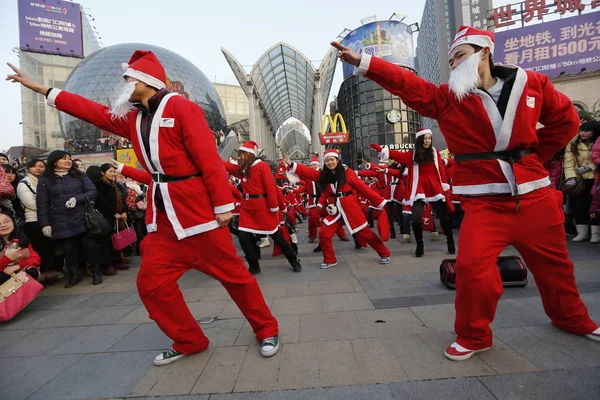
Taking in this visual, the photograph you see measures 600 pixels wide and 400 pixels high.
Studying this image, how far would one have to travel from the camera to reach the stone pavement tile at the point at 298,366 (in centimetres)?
196

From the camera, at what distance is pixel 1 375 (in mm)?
2361

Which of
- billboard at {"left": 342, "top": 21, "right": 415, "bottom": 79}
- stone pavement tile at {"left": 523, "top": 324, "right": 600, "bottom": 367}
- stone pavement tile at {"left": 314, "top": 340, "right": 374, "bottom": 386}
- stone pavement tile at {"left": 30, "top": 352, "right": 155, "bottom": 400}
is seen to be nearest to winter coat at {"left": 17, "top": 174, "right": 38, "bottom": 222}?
stone pavement tile at {"left": 30, "top": 352, "right": 155, "bottom": 400}

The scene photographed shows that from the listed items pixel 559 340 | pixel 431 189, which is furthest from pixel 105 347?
pixel 431 189

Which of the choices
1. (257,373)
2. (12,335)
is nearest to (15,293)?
(12,335)

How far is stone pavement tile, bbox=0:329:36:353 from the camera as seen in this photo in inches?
117

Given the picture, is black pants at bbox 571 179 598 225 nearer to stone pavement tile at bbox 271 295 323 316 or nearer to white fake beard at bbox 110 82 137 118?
stone pavement tile at bbox 271 295 323 316

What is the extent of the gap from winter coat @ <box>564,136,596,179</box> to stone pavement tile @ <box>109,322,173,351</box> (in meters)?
6.42

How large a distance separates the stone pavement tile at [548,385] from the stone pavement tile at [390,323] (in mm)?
744

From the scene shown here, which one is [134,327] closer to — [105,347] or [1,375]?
[105,347]

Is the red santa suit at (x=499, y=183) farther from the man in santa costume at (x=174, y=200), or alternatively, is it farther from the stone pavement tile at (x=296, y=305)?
the stone pavement tile at (x=296, y=305)

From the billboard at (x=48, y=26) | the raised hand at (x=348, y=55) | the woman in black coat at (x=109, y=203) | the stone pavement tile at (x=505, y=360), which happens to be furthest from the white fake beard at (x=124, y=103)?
the billboard at (x=48, y=26)

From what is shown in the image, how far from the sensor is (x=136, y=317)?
3383mm

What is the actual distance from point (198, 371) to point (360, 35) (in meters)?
40.7

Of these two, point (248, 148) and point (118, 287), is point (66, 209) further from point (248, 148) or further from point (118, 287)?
point (248, 148)
